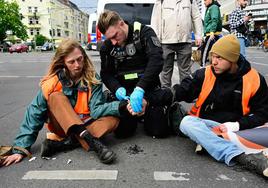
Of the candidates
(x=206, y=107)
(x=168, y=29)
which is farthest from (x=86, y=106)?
(x=168, y=29)

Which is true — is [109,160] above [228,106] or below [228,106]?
below

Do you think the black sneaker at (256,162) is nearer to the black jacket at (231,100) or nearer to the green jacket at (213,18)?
the black jacket at (231,100)

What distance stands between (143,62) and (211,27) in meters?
2.59

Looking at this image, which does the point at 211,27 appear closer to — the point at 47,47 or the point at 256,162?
the point at 256,162

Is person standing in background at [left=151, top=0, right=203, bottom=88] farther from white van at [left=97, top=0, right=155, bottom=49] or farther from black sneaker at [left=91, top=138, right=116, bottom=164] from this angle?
white van at [left=97, top=0, right=155, bottom=49]

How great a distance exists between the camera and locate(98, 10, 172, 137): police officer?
3.62 metres

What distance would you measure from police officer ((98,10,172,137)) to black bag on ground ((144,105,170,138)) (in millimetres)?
12

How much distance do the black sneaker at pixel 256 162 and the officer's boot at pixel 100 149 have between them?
3.68 feet

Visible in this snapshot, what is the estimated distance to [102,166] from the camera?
3.15m

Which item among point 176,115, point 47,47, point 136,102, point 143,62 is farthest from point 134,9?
point 47,47

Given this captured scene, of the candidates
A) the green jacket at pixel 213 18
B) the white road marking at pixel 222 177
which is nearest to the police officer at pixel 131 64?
the white road marking at pixel 222 177

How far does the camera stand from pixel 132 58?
3.94 m

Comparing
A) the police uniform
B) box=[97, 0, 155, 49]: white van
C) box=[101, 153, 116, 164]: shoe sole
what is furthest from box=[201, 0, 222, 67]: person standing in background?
box=[97, 0, 155, 49]: white van

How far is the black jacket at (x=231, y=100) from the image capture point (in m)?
3.21
